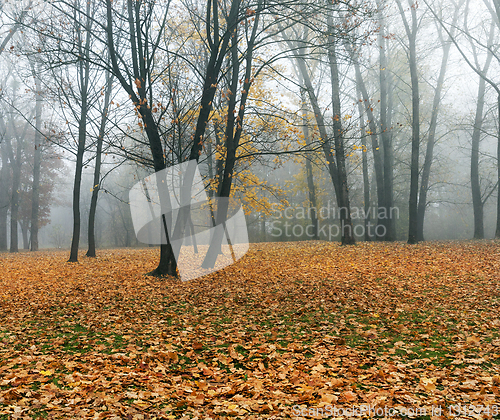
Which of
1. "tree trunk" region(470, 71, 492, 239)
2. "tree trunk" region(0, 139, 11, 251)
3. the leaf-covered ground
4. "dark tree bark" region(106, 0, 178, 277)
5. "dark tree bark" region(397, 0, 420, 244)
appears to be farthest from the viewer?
"tree trunk" region(0, 139, 11, 251)

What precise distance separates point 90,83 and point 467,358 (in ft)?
48.8

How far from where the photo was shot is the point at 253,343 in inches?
182

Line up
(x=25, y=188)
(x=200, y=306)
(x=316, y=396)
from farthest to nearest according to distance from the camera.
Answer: (x=25, y=188) → (x=200, y=306) → (x=316, y=396)

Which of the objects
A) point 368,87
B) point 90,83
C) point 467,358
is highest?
point 368,87

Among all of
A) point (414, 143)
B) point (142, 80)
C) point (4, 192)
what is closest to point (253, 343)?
point (142, 80)

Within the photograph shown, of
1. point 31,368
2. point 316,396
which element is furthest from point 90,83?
point 316,396

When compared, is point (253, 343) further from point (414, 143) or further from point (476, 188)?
point (476, 188)

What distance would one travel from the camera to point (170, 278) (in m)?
9.26

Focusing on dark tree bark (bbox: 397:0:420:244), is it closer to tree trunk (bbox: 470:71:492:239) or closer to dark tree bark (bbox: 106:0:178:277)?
tree trunk (bbox: 470:71:492:239)

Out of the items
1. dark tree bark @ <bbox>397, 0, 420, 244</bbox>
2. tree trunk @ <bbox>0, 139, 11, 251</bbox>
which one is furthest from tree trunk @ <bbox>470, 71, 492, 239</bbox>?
tree trunk @ <bbox>0, 139, 11, 251</bbox>

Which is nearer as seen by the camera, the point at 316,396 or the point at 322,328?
the point at 316,396

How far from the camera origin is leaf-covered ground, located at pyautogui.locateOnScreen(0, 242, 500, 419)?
309 centimetres

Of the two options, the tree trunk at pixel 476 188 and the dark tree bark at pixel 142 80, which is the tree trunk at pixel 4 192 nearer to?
the dark tree bark at pixel 142 80

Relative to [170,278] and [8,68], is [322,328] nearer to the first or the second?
[170,278]
